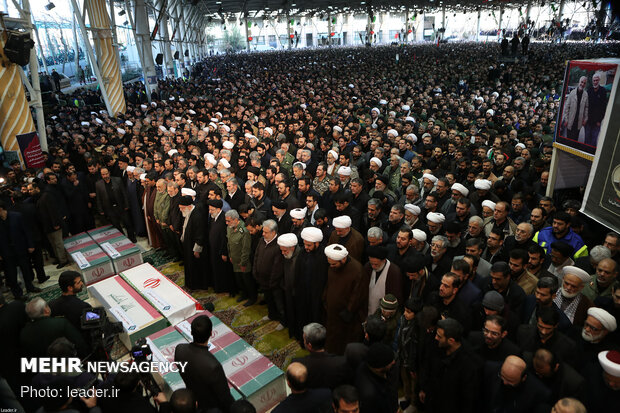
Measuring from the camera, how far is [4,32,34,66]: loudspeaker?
8469 millimetres

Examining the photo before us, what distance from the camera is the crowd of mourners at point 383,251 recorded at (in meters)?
2.85

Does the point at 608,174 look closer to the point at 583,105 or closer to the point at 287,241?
the point at 583,105

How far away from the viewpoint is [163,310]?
4.54m

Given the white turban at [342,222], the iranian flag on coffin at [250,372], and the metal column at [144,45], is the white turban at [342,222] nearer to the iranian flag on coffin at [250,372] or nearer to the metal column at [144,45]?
the iranian flag on coffin at [250,372]

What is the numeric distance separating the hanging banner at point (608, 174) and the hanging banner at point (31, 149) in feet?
34.4

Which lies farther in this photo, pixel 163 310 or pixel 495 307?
pixel 163 310

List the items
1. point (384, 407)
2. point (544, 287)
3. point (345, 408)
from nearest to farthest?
point (345, 408) → point (384, 407) → point (544, 287)

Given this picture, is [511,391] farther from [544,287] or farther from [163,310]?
[163,310]

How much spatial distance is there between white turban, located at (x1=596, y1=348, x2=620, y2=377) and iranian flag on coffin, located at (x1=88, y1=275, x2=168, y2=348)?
4003mm

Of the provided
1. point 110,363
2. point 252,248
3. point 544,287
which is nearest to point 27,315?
point 110,363

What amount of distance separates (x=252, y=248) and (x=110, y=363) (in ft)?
7.22

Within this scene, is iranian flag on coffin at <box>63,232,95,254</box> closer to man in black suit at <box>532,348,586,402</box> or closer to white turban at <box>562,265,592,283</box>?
man in black suit at <box>532,348,586,402</box>

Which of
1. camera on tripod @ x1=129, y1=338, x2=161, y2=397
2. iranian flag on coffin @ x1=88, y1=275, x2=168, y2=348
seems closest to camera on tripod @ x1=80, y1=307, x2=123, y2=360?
camera on tripod @ x1=129, y1=338, x2=161, y2=397

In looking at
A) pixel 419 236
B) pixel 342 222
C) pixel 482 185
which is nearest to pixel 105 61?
pixel 342 222
